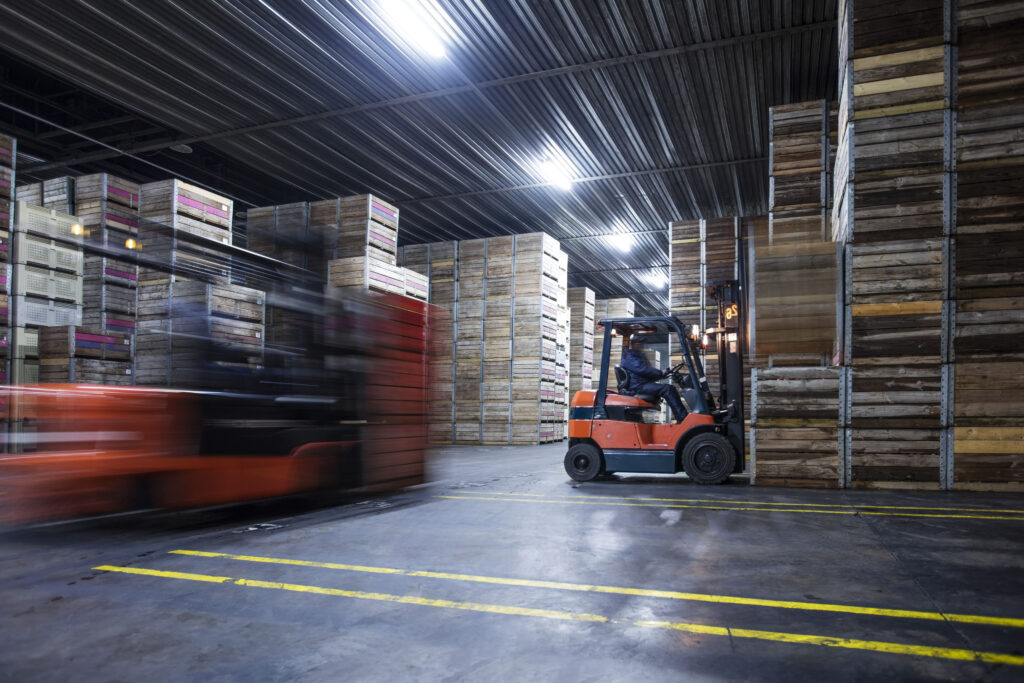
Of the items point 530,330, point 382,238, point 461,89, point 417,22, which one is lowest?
point 530,330

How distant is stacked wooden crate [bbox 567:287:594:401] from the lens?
23141 mm

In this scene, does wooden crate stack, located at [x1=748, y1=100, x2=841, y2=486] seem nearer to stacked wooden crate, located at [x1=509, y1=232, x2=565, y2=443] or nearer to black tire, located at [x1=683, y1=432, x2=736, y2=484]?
black tire, located at [x1=683, y1=432, x2=736, y2=484]

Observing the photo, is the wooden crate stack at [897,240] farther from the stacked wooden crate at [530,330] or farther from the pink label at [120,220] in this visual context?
the pink label at [120,220]

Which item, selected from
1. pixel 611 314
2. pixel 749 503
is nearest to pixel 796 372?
pixel 749 503

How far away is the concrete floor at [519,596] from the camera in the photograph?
8.39 ft

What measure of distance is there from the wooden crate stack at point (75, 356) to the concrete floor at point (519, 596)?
692 centimetres

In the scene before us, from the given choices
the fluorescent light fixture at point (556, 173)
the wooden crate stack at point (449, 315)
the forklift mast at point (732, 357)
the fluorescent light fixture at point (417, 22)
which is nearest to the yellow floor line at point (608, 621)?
the forklift mast at point (732, 357)

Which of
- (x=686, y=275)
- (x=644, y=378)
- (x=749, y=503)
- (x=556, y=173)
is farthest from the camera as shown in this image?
(x=556, y=173)

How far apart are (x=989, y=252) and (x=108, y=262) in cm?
1414

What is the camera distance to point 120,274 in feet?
41.5

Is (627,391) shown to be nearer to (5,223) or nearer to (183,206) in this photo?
(183,206)

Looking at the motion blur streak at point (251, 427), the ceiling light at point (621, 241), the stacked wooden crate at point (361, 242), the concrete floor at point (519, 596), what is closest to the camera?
the concrete floor at point (519, 596)

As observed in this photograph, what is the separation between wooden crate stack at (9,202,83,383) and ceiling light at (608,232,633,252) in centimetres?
1407

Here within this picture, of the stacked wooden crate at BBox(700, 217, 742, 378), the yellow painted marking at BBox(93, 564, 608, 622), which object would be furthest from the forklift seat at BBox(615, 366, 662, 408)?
the yellow painted marking at BBox(93, 564, 608, 622)
